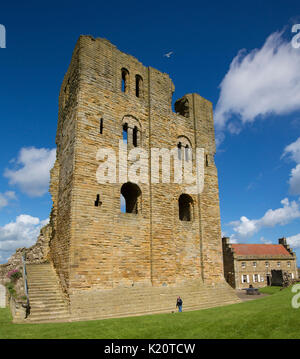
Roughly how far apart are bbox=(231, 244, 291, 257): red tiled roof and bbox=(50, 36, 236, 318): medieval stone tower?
22.8 meters

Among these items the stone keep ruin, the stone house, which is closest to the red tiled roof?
the stone house

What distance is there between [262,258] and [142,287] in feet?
98.0

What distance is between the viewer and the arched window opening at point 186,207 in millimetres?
18578

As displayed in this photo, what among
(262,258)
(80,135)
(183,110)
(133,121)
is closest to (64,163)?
(80,135)

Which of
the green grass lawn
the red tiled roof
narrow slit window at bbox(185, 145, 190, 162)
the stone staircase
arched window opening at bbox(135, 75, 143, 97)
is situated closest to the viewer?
the green grass lawn

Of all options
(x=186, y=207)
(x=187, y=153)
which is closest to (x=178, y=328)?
(x=186, y=207)

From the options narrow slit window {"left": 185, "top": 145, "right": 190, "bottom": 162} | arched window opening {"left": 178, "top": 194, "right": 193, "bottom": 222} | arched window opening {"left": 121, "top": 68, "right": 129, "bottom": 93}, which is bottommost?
arched window opening {"left": 178, "top": 194, "right": 193, "bottom": 222}

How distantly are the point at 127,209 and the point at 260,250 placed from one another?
3093 cm

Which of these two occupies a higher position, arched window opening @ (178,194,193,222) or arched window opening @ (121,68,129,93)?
arched window opening @ (121,68,129,93)

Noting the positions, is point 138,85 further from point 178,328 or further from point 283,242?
point 283,242

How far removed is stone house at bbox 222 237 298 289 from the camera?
120 ft

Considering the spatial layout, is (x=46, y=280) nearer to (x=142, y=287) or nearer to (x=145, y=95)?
(x=142, y=287)

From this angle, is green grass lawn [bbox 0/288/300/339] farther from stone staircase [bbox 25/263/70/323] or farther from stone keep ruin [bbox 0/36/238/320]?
stone keep ruin [bbox 0/36/238/320]

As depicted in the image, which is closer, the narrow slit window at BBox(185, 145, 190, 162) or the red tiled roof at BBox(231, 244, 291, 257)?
the narrow slit window at BBox(185, 145, 190, 162)
